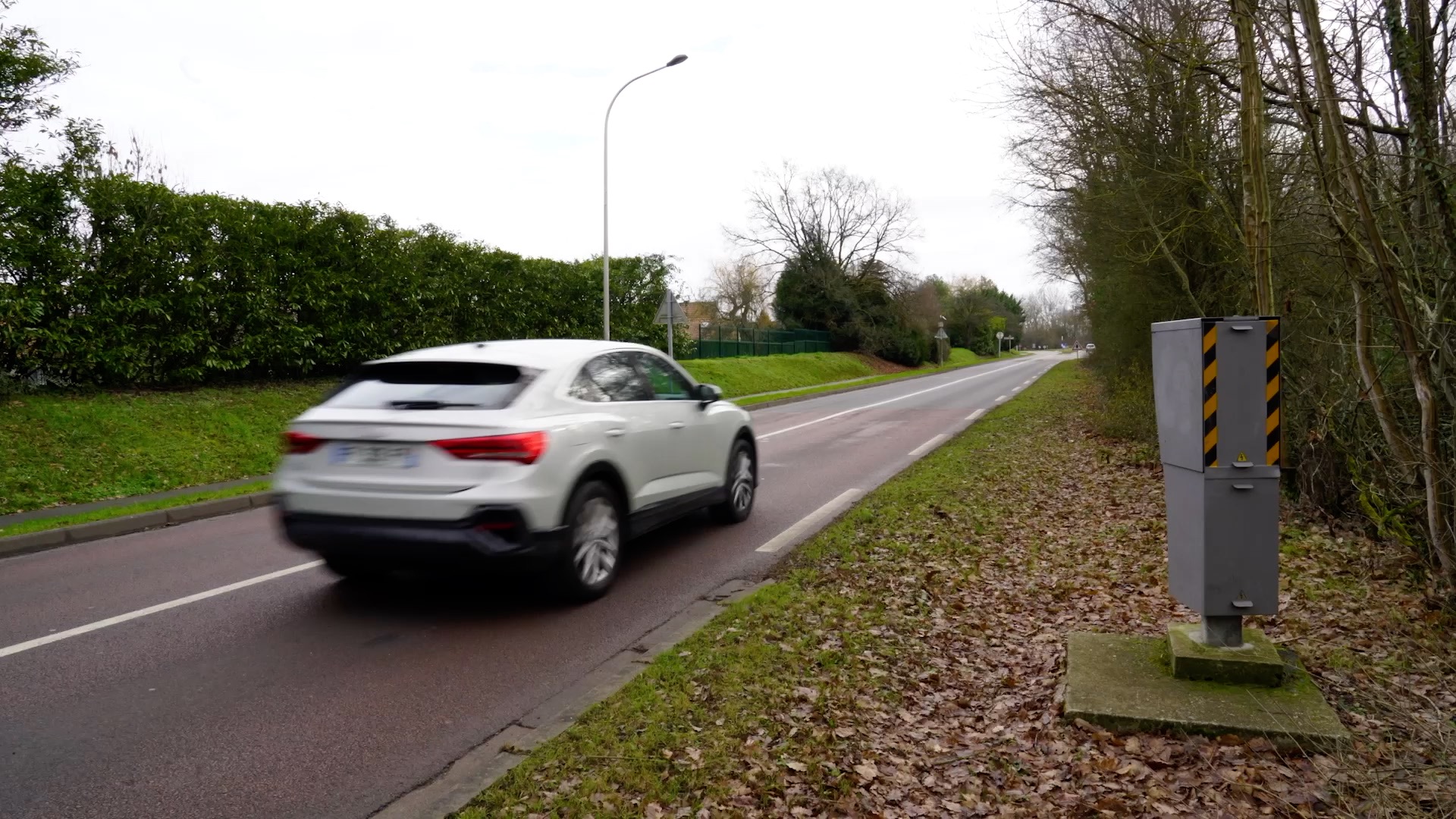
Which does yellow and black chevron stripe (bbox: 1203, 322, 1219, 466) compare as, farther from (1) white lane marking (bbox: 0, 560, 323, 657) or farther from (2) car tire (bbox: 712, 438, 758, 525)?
(1) white lane marking (bbox: 0, 560, 323, 657)

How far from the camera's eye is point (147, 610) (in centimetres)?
578

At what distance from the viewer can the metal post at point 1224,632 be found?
4.19 metres

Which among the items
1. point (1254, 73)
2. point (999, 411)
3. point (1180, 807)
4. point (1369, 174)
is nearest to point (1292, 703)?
point (1180, 807)

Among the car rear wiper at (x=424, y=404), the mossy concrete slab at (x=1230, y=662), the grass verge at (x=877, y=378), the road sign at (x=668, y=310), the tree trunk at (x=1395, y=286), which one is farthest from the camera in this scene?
the grass verge at (x=877, y=378)

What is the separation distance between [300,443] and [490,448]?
132 cm

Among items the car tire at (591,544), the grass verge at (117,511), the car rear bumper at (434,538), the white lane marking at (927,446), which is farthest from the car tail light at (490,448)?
the white lane marking at (927,446)

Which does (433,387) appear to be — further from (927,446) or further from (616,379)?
(927,446)

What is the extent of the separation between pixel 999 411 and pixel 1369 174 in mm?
16880

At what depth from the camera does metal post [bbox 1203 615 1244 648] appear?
165 inches

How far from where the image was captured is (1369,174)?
5.21m

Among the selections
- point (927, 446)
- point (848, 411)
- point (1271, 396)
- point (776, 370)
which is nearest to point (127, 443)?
point (927, 446)

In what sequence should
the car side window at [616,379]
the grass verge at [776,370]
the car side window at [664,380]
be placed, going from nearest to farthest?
the car side window at [616,379]
the car side window at [664,380]
the grass verge at [776,370]

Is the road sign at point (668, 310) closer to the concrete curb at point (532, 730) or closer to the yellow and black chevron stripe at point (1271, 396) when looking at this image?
the concrete curb at point (532, 730)

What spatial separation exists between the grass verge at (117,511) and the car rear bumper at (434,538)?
4599 millimetres
